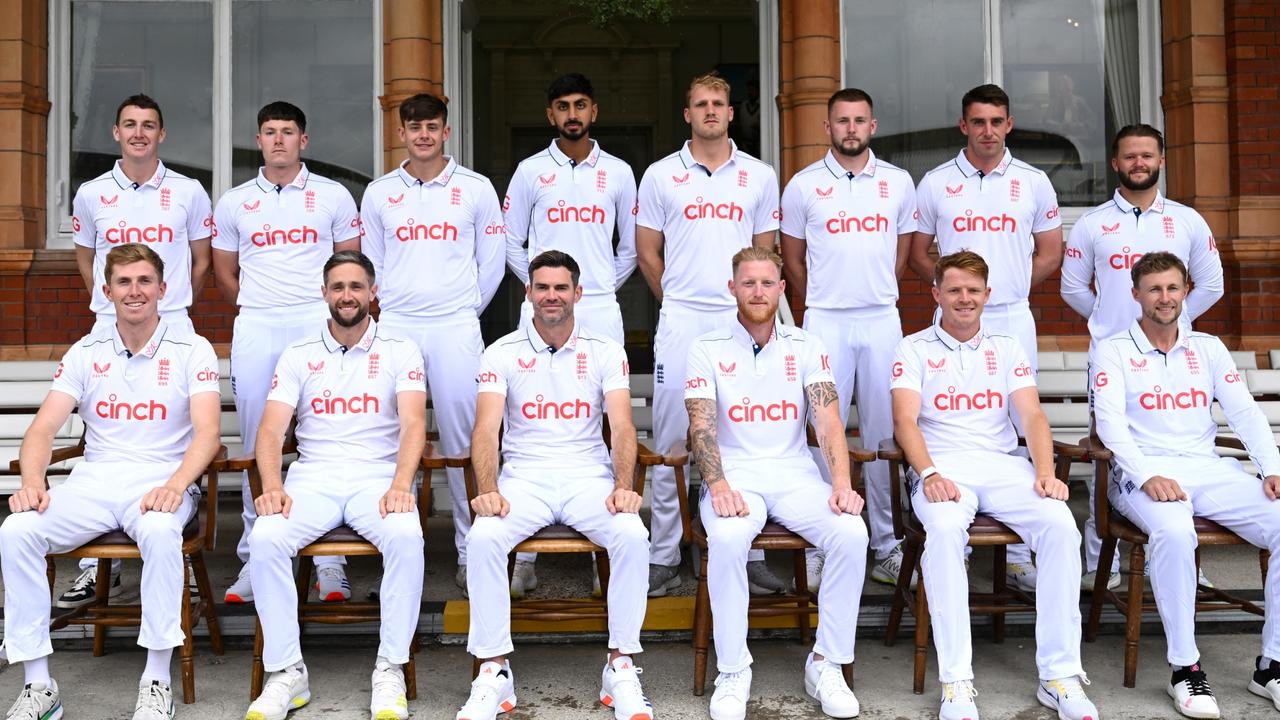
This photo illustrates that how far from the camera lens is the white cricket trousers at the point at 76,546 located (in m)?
3.72

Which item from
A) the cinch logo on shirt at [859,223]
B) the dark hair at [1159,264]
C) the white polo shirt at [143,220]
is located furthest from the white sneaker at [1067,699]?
the white polo shirt at [143,220]

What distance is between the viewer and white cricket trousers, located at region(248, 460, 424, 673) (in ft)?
12.3

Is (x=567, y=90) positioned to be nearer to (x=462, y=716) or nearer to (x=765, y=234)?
(x=765, y=234)

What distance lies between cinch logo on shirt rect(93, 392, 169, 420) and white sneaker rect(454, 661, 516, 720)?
1.56 meters

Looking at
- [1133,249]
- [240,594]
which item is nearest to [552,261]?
[240,594]

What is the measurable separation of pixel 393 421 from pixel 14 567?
134cm

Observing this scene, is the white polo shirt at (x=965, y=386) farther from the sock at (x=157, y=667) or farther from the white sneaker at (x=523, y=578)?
the sock at (x=157, y=667)

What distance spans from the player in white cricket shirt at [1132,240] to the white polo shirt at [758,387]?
Answer: 1.48 meters

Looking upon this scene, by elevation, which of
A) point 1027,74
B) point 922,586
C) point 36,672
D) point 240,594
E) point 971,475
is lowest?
point 36,672

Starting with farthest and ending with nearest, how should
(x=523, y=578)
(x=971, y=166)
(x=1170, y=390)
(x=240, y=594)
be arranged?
(x=971, y=166)
(x=523, y=578)
(x=240, y=594)
(x=1170, y=390)

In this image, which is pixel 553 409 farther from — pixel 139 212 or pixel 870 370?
pixel 139 212

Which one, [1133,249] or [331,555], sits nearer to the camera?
[331,555]

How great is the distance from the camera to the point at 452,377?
468cm

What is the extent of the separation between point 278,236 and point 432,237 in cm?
68
